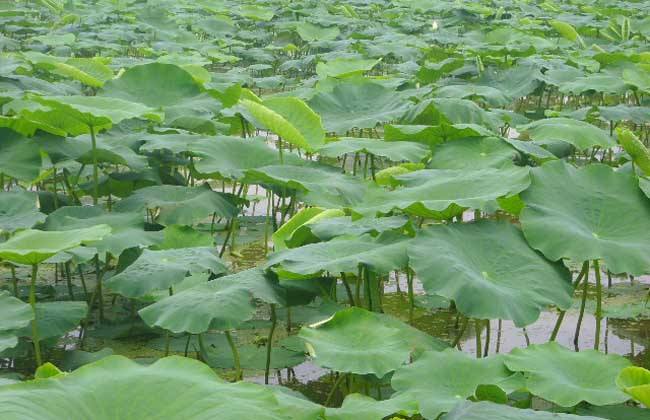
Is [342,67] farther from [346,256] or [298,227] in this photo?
→ [346,256]

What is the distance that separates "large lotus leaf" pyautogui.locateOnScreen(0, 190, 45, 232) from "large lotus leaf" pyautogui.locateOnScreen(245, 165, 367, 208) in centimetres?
58

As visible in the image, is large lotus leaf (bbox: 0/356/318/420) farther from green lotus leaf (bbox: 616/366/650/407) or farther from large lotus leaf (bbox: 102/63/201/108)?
large lotus leaf (bbox: 102/63/201/108)

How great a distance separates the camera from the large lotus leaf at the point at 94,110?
2812mm

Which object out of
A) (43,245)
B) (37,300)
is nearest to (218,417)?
(43,245)

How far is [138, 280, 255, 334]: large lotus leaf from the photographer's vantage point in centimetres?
203

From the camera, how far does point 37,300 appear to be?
2.84 meters

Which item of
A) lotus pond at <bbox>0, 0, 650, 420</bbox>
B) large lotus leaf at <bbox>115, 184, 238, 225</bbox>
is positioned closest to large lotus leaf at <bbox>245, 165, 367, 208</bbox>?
lotus pond at <bbox>0, 0, 650, 420</bbox>

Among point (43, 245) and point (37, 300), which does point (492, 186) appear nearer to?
point (43, 245)

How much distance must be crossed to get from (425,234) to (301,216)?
623mm

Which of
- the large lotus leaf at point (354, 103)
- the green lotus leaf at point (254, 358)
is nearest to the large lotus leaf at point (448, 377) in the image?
the green lotus leaf at point (254, 358)

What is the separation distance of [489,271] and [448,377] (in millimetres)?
350

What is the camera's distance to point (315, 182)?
280 cm

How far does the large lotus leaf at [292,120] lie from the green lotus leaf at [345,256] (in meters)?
0.77

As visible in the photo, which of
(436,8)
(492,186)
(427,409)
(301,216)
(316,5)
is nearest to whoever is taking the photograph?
(427,409)
